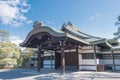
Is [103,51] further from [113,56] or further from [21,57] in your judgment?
[21,57]

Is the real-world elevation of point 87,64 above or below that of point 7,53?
below

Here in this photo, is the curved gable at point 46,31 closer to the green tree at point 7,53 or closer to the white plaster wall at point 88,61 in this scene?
the white plaster wall at point 88,61

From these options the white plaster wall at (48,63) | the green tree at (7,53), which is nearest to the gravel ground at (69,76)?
the white plaster wall at (48,63)

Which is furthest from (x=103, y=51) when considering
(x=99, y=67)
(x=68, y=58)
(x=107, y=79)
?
(x=107, y=79)

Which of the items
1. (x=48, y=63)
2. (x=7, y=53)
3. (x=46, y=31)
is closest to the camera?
(x=46, y=31)

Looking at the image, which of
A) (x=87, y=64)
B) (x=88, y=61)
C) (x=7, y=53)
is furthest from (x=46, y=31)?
(x=7, y=53)

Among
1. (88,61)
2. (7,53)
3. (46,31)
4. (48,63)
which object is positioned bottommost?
(48,63)

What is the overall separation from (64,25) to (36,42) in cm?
472

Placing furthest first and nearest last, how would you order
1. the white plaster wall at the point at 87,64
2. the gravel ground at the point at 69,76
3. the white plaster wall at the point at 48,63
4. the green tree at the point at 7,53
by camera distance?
the green tree at the point at 7,53 → the white plaster wall at the point at 48,63 → the white plaster wall at the point at 87,64 → the gravel ground at the point at 69,76

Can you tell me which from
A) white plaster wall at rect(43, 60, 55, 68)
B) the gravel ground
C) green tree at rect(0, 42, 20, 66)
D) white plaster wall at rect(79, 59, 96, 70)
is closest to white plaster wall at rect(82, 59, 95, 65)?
white plaster wall at rect(79, 59, 96, 70)

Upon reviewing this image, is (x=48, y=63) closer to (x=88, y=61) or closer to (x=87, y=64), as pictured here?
(x=87, y=64)

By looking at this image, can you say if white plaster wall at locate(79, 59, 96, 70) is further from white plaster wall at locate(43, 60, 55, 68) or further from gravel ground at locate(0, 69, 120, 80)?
white plaster wall at locate(43, 60, 55, 68)

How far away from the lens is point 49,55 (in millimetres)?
27953

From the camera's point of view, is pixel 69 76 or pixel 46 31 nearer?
pixel 69 76
